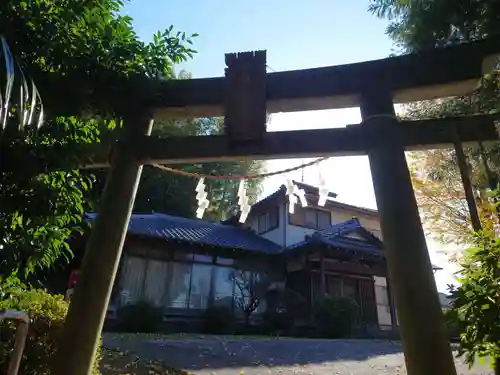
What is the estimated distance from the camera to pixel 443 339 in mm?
2719

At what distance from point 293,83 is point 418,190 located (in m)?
8.07

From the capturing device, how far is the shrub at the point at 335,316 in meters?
13.9

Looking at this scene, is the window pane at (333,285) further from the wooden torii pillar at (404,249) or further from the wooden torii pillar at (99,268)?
the wooden torii pillar at (99,268)

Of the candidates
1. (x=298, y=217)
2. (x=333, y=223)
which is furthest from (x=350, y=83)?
(x=333, y=223)

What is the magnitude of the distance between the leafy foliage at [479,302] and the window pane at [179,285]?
45.9 feet

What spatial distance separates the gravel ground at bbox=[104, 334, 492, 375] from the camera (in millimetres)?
6117

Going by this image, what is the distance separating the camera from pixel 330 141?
3.60 metres

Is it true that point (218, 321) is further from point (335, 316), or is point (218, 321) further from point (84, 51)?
point (84, 51)

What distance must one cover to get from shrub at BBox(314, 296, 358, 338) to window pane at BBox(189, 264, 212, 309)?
4617mm

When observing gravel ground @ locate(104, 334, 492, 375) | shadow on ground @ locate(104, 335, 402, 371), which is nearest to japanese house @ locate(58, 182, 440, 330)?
shadow on ground @ locate(104, 335, 402, 371)

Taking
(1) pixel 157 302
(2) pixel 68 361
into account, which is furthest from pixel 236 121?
(1) pixel 157 302

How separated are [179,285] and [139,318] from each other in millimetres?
2781

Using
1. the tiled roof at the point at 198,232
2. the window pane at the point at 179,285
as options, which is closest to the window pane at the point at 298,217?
the tiled roof at the point at 198,232

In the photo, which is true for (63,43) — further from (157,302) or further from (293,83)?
(157,302)
